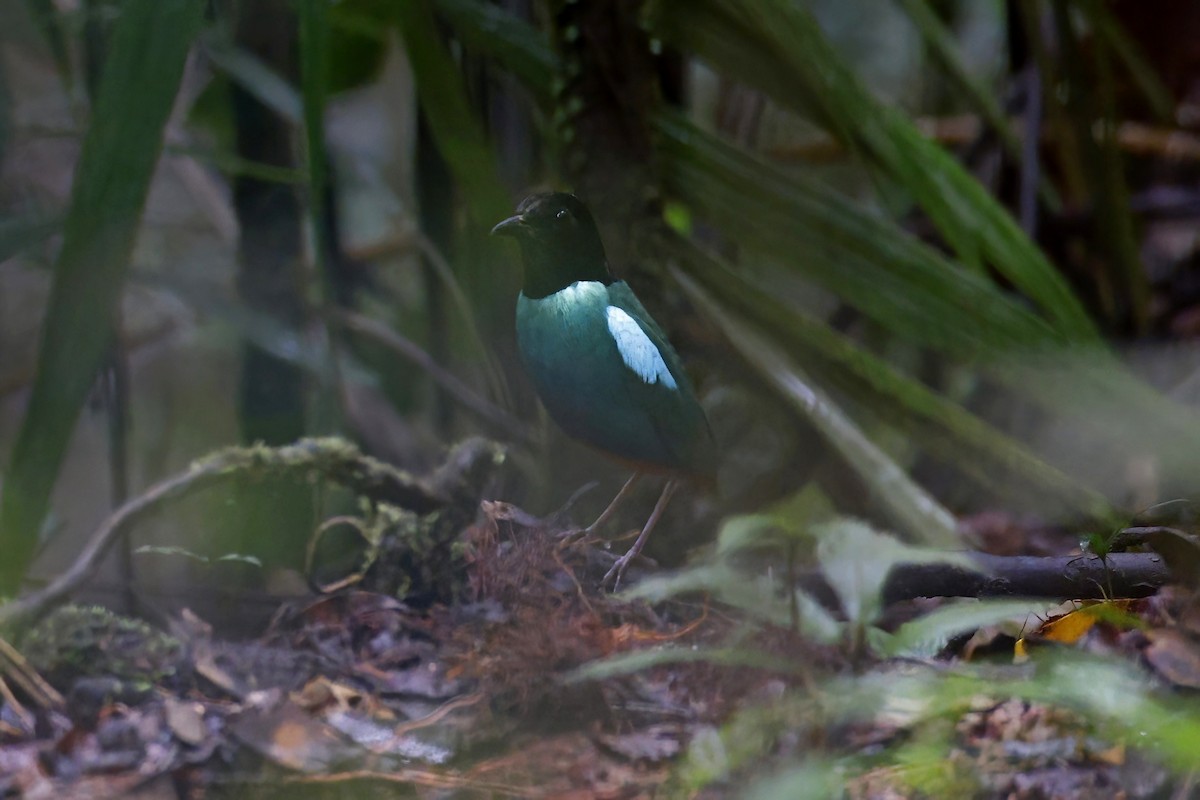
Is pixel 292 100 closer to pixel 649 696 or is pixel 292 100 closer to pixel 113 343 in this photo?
pixel 113 343

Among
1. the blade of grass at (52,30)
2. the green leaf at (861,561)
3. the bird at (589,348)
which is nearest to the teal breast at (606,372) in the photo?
the bird at (589,348)

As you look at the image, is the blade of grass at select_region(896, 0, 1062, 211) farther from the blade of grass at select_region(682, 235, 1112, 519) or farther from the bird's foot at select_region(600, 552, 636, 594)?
the bird's foot at select_region(600, 552, 636, 594)

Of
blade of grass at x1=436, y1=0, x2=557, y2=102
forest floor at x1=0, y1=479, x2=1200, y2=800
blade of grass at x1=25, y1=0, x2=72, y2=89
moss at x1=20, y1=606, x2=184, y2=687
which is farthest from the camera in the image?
blade of grass at x1=25, y1=0, x2=72, y2=89

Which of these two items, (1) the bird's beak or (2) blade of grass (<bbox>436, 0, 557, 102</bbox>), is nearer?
(1) the bird's beak

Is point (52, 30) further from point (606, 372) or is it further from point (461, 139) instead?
point (606, 372)

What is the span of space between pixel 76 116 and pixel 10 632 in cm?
58

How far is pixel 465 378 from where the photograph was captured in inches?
39.8

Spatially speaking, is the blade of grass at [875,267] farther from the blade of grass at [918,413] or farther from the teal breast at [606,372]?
the teal breast at [606,372]

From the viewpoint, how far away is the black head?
651mm

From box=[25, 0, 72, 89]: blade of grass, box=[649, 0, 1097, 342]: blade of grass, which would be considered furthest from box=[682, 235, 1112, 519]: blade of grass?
box=[25, 0, 72, 89]: blade of grass

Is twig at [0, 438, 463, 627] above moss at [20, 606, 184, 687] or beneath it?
above

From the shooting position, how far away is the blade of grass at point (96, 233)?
86cm

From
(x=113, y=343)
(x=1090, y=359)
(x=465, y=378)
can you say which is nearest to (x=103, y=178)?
(x=113, y=343)

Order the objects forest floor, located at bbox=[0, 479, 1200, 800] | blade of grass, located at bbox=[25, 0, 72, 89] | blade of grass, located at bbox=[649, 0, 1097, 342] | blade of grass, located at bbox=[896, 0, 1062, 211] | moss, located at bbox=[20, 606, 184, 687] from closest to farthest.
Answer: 1. forest floor, located at bbox=[0, 479, 1200, 800]
2. moss, located at bbox=[20, 606, 184, 687]
3. blade of grass, located at bbox=[649, 0, 1097, 342]
4. blade of grass, located at bbox=[25, 0, 72, 89]
5. blade of grass, located at bbox=[896, 0, 1062, 211]
